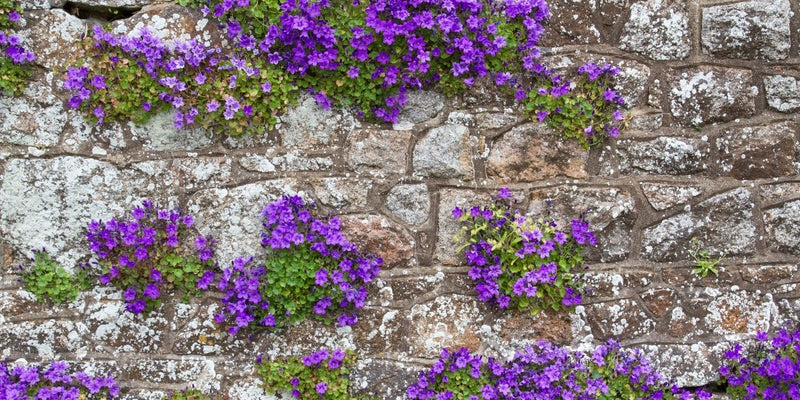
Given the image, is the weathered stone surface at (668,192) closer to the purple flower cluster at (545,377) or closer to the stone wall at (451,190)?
the stone wall at (451,190)

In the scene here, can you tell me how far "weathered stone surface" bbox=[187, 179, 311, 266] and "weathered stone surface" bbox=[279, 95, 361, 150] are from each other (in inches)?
8.5

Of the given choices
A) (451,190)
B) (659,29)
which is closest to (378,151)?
(451,190)

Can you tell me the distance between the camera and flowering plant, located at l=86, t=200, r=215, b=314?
128 inches

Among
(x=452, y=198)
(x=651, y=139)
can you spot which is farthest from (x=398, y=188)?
(x=651, y=139)

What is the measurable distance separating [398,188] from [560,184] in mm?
826

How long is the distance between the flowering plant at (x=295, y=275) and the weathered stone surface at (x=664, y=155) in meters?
1.36

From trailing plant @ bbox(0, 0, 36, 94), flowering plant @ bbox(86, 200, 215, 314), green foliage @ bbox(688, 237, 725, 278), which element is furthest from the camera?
green foliage @ bbox(688, 237, 725, 278)

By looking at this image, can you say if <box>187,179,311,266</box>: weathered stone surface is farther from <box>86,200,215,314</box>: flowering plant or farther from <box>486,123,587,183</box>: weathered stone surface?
<box>486,123,587,183</box>: weathered stone surface

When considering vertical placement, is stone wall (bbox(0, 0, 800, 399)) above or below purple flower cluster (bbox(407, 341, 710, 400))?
above

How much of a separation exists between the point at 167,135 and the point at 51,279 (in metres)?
0.93

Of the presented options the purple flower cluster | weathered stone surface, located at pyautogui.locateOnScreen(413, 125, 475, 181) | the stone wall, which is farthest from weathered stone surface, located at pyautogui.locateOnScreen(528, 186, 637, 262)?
the purple flower cluster

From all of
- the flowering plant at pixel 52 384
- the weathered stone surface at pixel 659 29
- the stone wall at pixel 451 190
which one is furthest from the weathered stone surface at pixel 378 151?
the flowering plant at pixel 52 384

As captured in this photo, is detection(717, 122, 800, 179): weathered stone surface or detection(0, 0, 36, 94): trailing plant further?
detection(717, 122, 800, 179): weathered stone surface

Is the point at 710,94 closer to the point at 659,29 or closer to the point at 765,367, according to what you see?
the point at 659,29
